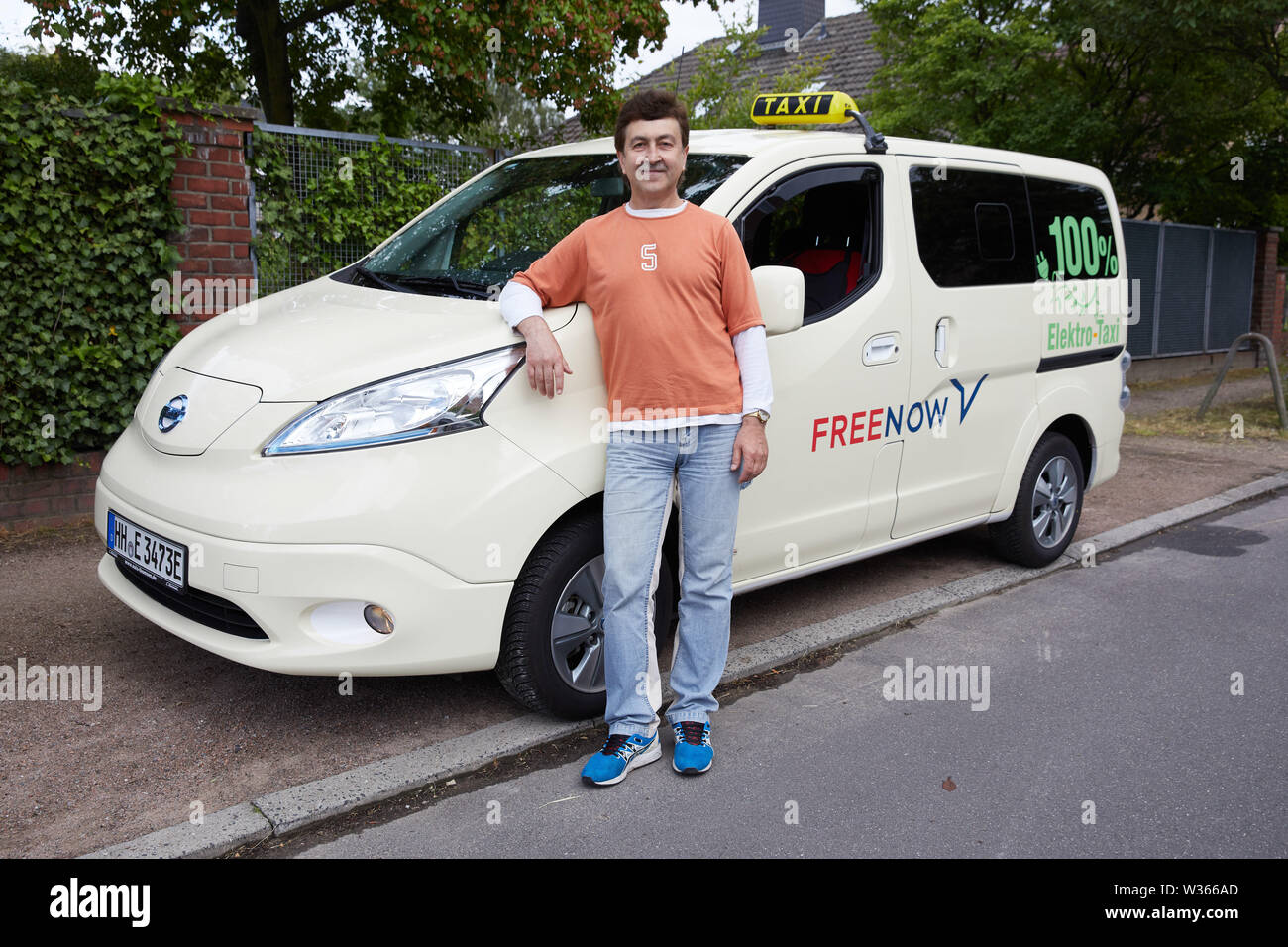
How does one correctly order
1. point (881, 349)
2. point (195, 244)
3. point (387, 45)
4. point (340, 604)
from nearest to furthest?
point (340, 604) → point (881, 349) → point (195, 244) → point (387, 45)

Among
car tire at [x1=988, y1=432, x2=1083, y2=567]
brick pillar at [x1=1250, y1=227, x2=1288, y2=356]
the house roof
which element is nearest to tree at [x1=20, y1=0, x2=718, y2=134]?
car tire at [x1=988, y1=432, x2=1083, y2=567]

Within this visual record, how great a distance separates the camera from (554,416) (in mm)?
3340

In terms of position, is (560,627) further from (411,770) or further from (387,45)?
(387,45)

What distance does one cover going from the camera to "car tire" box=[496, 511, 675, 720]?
11.0 ft

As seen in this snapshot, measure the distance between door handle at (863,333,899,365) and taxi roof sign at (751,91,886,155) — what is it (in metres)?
0.75

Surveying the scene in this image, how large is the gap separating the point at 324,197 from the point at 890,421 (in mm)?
4230

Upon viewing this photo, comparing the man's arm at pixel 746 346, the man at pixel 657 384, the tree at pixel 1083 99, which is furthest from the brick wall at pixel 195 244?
the tree at pixel 1083 99

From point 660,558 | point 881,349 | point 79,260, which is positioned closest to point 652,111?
point 660,558

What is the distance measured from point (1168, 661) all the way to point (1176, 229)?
39.6 feet

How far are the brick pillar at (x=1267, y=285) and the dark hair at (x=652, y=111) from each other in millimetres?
16147

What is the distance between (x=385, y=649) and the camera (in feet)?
10.4

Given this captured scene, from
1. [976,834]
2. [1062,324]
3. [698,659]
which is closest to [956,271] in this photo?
[1062,324]

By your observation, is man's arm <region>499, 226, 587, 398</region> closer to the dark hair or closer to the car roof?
the dark hair

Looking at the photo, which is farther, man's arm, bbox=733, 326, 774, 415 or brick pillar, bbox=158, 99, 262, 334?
brick pillar, bbox=158, 99, 262, 334
